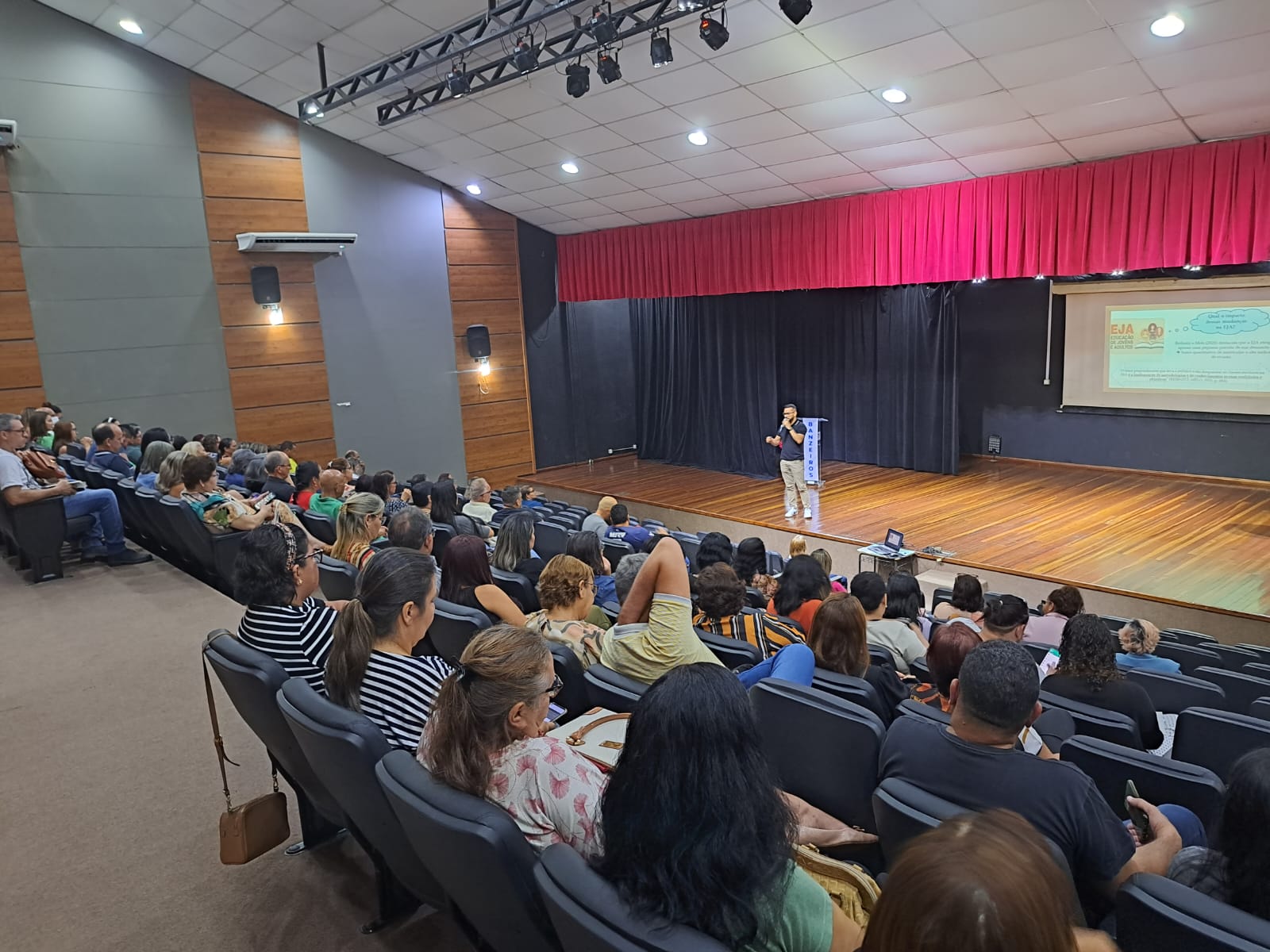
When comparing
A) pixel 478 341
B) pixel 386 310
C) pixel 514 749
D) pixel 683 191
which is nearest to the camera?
pixel 514 749

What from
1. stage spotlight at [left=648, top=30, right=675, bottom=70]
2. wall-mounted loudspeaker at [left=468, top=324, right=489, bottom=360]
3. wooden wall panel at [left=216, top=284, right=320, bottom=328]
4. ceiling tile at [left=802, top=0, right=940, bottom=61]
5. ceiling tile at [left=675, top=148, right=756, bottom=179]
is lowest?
wall-mounted loudspeaker at [left=468, top=324, right=489, bottom=360]

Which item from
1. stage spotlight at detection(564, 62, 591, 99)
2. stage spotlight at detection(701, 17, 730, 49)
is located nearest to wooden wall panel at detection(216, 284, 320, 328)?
stage spotlight at detection(564, 62, 591, 99)

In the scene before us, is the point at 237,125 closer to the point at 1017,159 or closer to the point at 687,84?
the point at 687,84

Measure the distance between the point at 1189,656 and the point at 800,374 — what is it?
32.4 feet

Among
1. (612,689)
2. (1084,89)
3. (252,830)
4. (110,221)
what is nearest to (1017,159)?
(1084,89)

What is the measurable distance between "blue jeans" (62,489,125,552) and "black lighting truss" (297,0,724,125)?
14.7 ft

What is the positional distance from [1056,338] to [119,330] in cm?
1190

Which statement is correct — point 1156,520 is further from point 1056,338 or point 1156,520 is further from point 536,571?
point 536,571

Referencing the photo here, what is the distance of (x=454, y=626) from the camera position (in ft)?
10.2

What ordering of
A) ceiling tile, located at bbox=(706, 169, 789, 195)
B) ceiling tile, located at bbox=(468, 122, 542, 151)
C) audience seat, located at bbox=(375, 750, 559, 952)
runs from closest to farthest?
audience seat, located at bbox=(375, 750, 559, 952), ceiling tile, located at bbox=(468, 122, 542, 151), ceiling tile, located at bbox=(706, 169, 789, 195)

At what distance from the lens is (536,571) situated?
4164mm

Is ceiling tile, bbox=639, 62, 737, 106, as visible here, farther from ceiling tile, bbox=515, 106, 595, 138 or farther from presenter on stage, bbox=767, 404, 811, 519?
→ presenter on stage, bbox=767, 404, 811, 519

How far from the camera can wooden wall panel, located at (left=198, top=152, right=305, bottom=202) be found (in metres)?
10.0

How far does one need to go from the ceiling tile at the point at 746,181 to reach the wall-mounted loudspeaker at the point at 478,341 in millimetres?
4159
